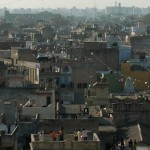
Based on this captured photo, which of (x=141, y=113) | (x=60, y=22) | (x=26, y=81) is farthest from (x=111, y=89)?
(x=60, y=22)

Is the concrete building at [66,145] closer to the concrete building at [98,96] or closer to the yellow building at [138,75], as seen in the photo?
the concrete building at [98,96]

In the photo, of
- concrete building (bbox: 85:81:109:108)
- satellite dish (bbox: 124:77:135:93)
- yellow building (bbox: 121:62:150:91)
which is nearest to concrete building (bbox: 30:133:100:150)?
concrete building (bbox: 85:81:109:108)

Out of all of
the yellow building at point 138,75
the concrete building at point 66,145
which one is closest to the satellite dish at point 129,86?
the yellow building at point 138,75

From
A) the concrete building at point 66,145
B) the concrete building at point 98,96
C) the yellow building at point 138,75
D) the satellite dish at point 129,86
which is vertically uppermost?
the concrete building at point 66,145

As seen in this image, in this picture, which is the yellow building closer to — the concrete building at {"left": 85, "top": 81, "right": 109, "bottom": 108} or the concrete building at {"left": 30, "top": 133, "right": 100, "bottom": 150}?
the concrete building at {"left": 85, "top": 81, "right": 109, "bottom": 108}

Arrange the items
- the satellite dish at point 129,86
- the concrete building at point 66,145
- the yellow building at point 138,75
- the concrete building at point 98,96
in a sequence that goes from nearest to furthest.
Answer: the concrete building at point 66,145, the concrete building at point 98,96, the satellite dish at point 129,86, the yellow building at point 138,75

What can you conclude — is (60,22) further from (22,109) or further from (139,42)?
(22,109)

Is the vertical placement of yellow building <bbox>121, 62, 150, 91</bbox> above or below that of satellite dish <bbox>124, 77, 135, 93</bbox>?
below

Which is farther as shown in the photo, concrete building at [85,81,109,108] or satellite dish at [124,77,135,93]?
satellite dish at [124,77,135,93]

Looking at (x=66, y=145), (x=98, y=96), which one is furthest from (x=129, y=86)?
(x=66, y=145)

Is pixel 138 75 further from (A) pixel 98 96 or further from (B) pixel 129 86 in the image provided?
(A) pixel 98 96
